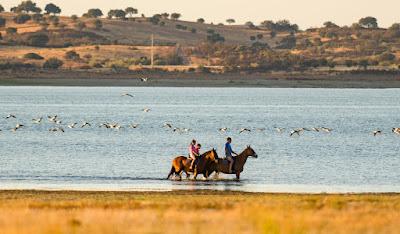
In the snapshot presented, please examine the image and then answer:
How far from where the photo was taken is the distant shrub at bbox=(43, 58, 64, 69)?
169 meters

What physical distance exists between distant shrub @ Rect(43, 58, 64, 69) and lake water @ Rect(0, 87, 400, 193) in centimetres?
5062

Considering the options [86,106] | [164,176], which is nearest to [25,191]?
[164,176]

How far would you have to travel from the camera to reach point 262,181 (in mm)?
39562

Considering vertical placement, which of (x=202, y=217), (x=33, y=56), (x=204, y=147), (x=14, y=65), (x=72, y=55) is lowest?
(x=14, y=65)

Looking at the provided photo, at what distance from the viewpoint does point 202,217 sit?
20516 millimetres

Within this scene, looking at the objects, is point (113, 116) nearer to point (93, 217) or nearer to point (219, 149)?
point (219, 149)

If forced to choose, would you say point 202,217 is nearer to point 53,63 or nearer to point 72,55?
point 53,63

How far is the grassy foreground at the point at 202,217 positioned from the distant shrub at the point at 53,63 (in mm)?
144680

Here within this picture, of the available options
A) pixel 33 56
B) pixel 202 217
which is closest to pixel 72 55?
pixel 33 56

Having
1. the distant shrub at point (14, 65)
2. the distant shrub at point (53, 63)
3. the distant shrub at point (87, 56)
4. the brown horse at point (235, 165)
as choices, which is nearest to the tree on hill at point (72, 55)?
the distant shrub at point (87, 56)

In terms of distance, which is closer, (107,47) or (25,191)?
(25,191)

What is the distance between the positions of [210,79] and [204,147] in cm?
10243

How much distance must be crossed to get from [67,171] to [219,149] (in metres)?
18.4

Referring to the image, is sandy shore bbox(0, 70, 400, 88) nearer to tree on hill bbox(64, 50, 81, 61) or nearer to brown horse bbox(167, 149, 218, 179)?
tree on hill bbox(64, 50, 81, 61)
